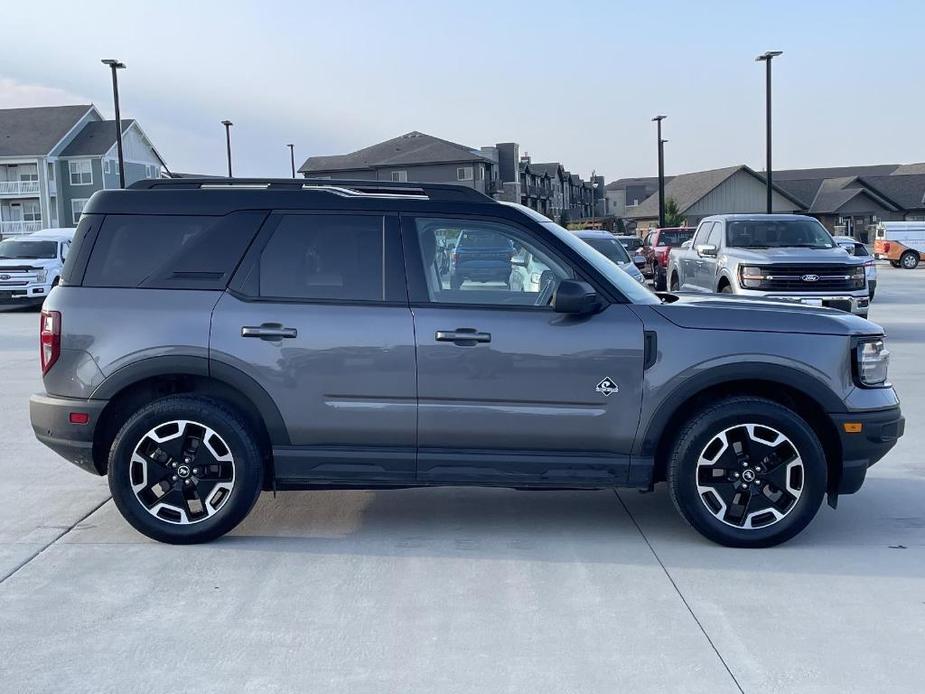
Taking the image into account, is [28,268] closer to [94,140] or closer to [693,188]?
[94,140]

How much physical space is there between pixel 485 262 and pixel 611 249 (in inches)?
501

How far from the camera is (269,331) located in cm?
545

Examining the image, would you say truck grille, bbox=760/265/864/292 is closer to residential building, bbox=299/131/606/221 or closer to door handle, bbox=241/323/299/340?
door handle, bbox=241/323/299/340

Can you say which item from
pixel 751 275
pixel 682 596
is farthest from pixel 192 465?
pixel 751 275

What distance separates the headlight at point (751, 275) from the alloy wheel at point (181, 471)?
10.5 metres

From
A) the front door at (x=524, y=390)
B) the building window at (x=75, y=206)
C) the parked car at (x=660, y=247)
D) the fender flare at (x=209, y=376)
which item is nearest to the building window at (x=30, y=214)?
the building window at (x=75, y=206)

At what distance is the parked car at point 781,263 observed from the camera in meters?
14.3

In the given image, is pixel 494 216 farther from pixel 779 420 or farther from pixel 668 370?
pixel 779 420

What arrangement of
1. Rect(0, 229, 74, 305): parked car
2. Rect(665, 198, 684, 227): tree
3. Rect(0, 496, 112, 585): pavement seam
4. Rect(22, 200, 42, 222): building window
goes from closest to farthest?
Rect(0, 496, 112, 585): pavement seam → Rect(0, 229, 74, 305): parked car → Rect(22, 200, 42, 222): building window → Rect(665, 198, 684, 227): tree

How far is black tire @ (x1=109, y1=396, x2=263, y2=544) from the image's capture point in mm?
5473

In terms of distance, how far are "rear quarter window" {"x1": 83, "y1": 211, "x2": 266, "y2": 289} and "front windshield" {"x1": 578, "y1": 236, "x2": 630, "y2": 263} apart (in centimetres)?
1220

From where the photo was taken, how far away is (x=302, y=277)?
5.59 m

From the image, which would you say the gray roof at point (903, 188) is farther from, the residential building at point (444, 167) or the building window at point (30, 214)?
the building window at point (30, 214)

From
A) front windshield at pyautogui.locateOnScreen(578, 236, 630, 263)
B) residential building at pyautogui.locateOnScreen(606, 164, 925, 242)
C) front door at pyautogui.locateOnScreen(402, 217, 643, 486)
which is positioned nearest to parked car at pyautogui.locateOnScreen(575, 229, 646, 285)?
front windshield at pyautogui.locateOnScreen(578, 236, 630, 263)
